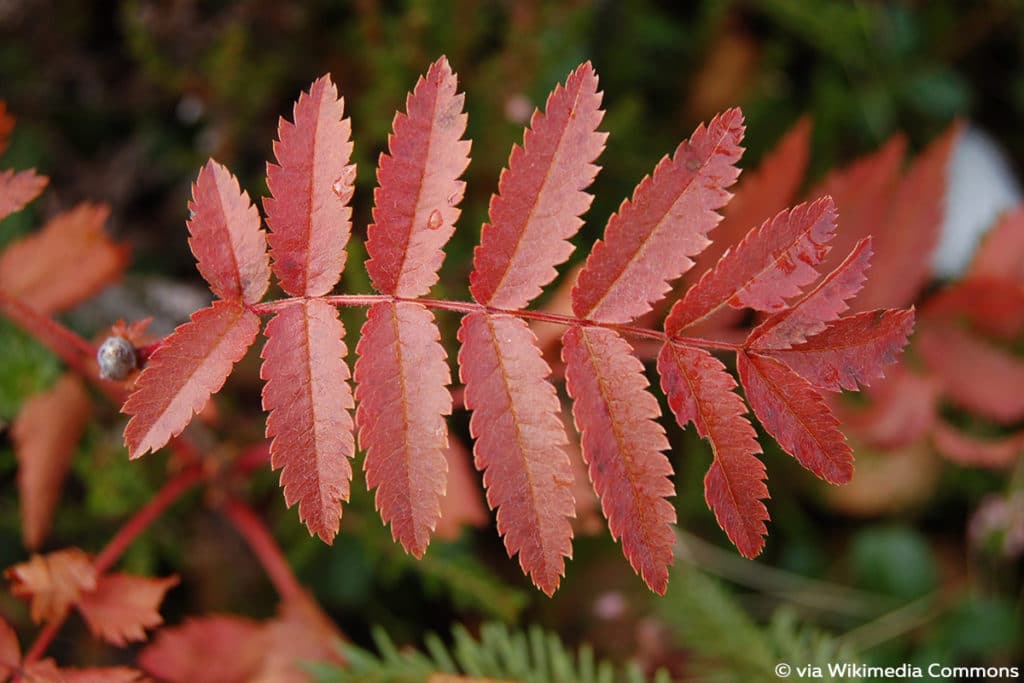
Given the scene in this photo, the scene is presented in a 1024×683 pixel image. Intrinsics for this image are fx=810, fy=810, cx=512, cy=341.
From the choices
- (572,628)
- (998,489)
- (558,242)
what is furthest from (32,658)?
(998,489)

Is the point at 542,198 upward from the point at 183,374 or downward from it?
upward

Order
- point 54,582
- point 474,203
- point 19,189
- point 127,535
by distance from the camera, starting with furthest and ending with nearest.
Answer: point 474,203 < point 127,535 < point 54,582 < point 19,189

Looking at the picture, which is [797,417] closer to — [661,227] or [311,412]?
[661,227]

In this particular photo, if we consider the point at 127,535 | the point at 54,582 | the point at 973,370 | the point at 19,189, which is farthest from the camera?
the point at 973,370

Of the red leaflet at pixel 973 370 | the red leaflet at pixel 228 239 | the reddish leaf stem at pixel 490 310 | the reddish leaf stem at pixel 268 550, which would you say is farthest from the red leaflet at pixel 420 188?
the red leaflet at pixel 973 370

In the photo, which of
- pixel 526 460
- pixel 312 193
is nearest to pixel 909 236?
pixel 526 460

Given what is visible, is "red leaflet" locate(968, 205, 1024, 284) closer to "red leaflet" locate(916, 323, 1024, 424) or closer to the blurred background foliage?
"red leaflet" locate(916, 323, 1024, 424)
